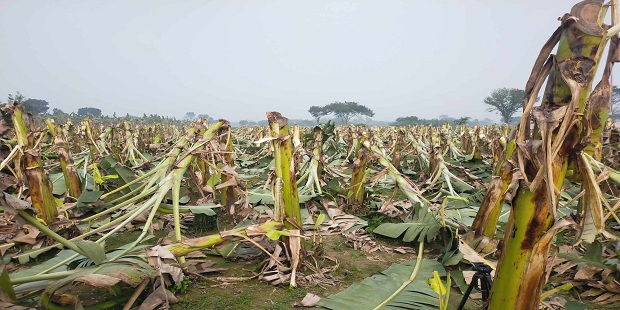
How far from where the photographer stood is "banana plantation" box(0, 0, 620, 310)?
1.28 m

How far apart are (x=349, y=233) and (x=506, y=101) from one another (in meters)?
60.9

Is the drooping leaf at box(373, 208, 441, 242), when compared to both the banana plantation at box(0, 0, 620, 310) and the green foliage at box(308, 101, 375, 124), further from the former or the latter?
the green foliage at box(308, 101, 375, 124)

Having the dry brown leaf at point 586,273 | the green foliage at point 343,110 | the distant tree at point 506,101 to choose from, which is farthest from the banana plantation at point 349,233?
the green foliage at point 343,110

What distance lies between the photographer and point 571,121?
4.09ft

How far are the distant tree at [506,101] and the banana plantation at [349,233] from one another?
53.3 meters

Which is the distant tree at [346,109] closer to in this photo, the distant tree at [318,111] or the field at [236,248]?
the distant tree at [318,111]

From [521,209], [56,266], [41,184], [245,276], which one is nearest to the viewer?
[521,209]

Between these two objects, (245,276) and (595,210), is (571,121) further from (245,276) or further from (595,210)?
(245,276)

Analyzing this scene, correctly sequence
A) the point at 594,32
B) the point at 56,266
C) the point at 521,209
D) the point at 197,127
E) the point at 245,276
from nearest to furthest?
the point at 594,32 → the point at 521,209 → the point at 56,266 → the point at 245,276 → the point at 197,127

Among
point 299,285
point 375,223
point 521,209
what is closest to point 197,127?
point 299,285

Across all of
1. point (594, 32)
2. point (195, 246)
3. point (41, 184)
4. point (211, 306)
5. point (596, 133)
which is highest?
point (594, 32)

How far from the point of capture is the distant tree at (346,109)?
73.3 m

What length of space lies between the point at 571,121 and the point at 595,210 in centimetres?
35

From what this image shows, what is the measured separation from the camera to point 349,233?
11.7 feet
